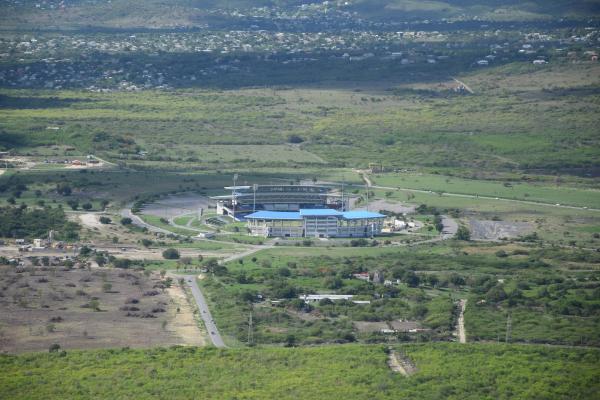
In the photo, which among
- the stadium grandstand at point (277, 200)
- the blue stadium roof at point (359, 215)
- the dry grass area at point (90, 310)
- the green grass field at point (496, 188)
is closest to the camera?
the dry grass area at point (90, 310)

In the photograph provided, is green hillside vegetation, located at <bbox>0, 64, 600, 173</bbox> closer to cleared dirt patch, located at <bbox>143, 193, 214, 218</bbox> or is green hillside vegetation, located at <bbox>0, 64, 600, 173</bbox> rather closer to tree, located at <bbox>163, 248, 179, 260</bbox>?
cleared dirt patch, located at <bbox>143, 193, 214, 218</bbox>

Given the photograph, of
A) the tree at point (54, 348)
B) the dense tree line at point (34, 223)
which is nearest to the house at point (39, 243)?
the dense tree line at point (34, 223)

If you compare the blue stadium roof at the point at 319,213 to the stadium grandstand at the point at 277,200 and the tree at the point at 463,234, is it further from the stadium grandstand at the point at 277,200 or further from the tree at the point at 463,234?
the tree at the point at 463,234

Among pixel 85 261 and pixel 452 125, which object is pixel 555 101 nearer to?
pixel 452 125

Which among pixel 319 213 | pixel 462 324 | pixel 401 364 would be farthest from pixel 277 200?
pixel 401 364

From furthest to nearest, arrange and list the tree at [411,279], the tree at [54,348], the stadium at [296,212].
A: 1. the stadium at [296,212]
2. the tree at [411,279]
3. the tree at [54,348]

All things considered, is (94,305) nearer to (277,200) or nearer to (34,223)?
(34,223)
